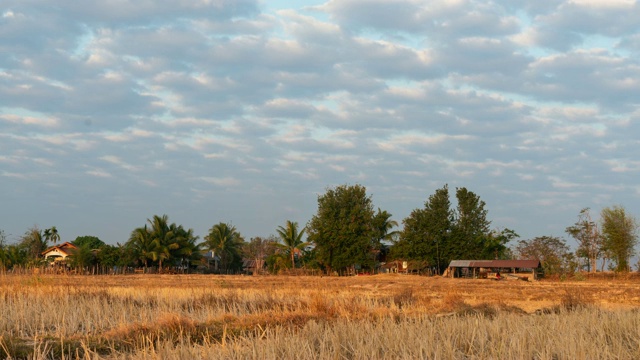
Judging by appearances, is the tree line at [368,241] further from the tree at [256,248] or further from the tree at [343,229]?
the tree at [256,248]

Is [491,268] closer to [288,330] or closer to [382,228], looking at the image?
[382,228]

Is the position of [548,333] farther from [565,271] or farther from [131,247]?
[131,247]

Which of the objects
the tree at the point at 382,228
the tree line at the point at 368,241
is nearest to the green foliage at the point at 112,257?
the tree line at the point at 368,241

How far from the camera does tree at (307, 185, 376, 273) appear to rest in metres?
54.5

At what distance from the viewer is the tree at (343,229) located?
54.5 meters

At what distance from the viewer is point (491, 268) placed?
49438 mm

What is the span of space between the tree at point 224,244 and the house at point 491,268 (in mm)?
21835

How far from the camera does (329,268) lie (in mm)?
56094

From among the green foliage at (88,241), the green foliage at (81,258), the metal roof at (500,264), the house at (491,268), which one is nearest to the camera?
the house at (491,268)

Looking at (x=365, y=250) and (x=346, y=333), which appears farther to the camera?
(x=365, y=250)

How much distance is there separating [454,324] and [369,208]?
48.7 m

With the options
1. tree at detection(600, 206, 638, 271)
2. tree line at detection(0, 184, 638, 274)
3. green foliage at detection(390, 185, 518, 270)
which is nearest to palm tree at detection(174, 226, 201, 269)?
→ tree line at detection(0, 184, 638, 274)

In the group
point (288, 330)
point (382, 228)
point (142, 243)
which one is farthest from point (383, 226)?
point (288, 330)

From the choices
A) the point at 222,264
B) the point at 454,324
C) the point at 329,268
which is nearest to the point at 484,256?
the point at 329,268
